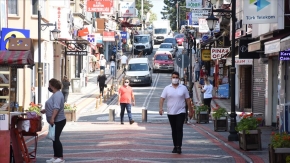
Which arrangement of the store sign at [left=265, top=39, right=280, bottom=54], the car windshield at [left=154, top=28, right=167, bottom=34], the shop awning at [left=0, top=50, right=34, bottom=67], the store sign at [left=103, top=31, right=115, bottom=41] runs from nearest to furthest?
the shop awning at [left=0, top=50, right=34, bottom=67]
the store sign at [left=265, top=39, right=280, bottom=54]
the store sign at [left=103, top=31, right=115, bottom=41]
the car windshield at [left=154, top=28, right=167, bottom=34]

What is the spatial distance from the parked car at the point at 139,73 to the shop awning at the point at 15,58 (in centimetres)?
3913

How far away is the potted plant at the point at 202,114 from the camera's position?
30284 millimetres

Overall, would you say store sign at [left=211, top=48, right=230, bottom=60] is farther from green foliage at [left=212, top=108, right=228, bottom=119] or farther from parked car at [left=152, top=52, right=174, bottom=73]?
parked car at [left=152, top=52, right=174, bottom=73]

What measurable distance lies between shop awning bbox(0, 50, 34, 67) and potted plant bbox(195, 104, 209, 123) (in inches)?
644

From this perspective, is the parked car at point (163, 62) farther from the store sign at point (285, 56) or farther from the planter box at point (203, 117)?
the store sign at point (285, 56)

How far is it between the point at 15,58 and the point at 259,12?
8.50 m

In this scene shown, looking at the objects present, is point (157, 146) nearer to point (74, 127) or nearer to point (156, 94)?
point (74, 127)

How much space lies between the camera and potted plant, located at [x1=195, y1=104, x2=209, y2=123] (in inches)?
1192

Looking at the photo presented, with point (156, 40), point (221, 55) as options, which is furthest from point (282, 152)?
point (156, 40)

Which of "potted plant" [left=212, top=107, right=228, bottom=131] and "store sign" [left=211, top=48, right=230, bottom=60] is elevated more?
"store sign" [left=211, top=48, right=230, bottom=60]

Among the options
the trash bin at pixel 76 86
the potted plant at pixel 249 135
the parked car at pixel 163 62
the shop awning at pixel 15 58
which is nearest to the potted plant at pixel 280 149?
the potted plant at pixel 249 135

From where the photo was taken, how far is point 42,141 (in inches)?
801

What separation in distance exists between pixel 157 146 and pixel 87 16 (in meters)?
50.8

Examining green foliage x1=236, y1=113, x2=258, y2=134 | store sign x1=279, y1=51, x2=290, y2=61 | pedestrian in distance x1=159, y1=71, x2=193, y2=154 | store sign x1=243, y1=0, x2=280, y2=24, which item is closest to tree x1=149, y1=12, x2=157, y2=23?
store sign x1=243, y1=0, x2=280, y2=24
